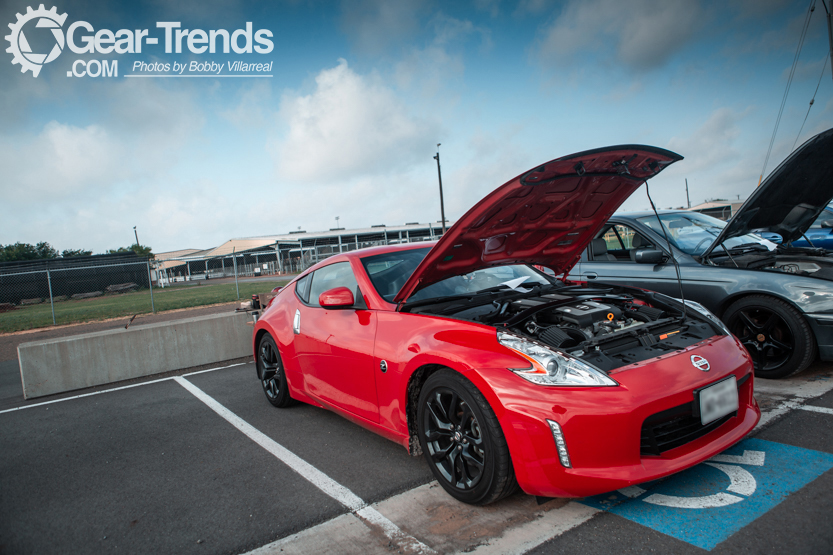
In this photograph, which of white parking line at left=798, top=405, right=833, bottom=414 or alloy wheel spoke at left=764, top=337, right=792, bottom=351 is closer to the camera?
white parking line at left=798, top=405, right=833, bottom=414

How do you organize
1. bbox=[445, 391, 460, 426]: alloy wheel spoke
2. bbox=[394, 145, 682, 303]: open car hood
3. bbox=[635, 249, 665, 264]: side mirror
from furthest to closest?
bbox=[635, 249, 665, 264]: side mirror
bbox=[394, 145, 682, 303]: open car hood
bbox=[445, 391, 460, 426]: alloy wheel spoke

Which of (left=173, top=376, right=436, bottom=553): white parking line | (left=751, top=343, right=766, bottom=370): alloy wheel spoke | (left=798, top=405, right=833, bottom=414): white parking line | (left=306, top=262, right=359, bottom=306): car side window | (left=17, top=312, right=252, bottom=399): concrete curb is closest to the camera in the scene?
(left=173, top=376, right=436, bottom=553): white parking line

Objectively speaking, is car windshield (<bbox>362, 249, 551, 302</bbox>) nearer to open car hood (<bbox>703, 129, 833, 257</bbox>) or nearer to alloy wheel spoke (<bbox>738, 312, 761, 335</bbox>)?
alloy wheel spoke (<bbox>738, 312, 761, 335</bbox>)

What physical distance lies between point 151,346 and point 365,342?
4761 millimetres

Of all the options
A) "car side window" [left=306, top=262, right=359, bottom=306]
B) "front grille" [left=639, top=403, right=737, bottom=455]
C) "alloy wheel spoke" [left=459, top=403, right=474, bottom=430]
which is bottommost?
"front grille" [left=639, top=403, right=737, bottom=455]

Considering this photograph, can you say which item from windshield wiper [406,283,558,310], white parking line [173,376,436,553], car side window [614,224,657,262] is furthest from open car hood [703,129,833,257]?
white parking line [173,376,436,553]

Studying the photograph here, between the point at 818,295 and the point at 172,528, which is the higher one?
the point at 818,295

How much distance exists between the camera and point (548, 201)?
3174 mm

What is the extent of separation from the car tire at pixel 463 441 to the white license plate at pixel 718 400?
3.26 feet

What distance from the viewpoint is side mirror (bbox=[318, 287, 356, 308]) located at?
10.6 feet

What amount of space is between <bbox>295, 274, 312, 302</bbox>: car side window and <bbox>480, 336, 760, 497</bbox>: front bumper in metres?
2.31

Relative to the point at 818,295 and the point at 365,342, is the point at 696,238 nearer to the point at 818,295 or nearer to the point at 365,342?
the point at 818,295

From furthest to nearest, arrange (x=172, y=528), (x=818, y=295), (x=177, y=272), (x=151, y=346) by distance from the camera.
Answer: (x=177, y=272)
(x=151, y=346)
(x=818, y=295)
(x=172, y=528)

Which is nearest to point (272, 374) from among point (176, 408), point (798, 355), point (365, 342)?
point (176, 408)
